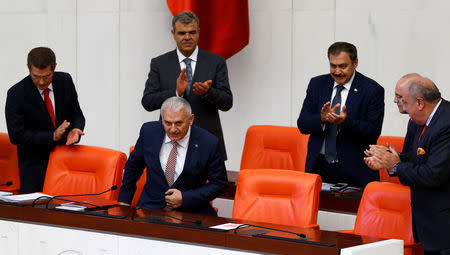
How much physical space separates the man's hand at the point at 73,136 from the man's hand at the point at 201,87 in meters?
0.84

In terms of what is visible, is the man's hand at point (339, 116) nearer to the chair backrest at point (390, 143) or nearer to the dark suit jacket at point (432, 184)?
the chair backrest at point (390, 143)

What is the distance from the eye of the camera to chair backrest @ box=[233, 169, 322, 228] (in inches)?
160

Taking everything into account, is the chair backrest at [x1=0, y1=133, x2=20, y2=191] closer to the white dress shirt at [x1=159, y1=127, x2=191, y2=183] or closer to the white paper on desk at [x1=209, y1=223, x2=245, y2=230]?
the white dress shirt at [x1=159, y1=127, x2=191, y2=183]

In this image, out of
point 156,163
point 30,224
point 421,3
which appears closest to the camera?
point 30,224

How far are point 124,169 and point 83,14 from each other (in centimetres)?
361

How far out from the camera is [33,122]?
5086 mm

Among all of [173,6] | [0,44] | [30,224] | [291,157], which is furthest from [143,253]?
[0,44]

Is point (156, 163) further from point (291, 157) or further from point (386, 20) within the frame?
point (386, 20)

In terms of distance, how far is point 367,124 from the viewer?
186 inches

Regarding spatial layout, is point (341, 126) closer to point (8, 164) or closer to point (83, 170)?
point (83, 170)

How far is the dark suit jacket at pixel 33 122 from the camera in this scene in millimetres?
5000

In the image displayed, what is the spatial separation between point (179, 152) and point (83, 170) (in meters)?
0.79

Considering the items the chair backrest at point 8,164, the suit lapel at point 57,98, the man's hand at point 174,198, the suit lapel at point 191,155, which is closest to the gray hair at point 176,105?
the suit lapel at point 191,155

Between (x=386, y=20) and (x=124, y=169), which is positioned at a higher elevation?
(x=386, y=20)
